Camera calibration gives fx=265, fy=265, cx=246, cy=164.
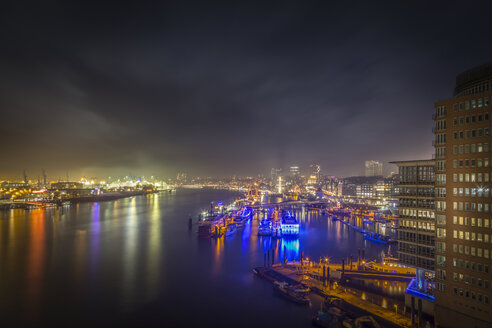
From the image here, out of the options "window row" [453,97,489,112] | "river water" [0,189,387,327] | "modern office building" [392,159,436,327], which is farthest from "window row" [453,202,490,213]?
"river water" [0,189,387,327]

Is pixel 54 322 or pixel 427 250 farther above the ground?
pixel 427 250

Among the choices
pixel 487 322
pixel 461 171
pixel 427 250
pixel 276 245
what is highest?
pixel 461 171

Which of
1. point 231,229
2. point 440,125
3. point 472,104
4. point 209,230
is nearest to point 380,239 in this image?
point 231,229

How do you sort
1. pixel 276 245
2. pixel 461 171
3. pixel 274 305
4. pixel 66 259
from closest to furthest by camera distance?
pixel 461 171
pixel 274 305
pixel 66 259
pixel 276 245

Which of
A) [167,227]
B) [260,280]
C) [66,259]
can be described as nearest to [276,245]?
[260,280]

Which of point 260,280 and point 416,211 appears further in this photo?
point 260,280

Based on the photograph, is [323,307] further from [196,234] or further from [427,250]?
[196,234]

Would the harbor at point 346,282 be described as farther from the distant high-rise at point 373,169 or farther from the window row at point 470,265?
the distant high-rise at point 373,169
